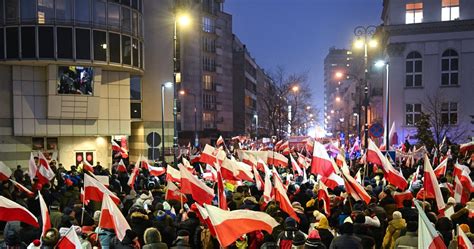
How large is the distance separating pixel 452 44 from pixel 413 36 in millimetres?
3335

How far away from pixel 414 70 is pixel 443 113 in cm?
Result: 467

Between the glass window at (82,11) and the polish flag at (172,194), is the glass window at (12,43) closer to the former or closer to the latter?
the glass window at (82,11)

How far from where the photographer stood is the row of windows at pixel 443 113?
42281 millimetres

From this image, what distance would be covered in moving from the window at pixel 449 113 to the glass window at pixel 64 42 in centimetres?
3115

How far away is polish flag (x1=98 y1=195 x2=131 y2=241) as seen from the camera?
8.53m

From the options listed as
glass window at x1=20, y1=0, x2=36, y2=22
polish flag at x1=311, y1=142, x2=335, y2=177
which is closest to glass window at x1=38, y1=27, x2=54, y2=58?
glass window at x1=20, y1=0, x2=36, y2=22

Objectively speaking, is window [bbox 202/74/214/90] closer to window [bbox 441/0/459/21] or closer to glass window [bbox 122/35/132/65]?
window [bbox 441/0/459/21]

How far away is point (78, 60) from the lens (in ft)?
92.3

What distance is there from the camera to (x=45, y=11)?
27.8 m

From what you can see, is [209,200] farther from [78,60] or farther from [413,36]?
[413,36]

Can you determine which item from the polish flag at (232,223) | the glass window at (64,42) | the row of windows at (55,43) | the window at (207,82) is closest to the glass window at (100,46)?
the row of windows at (55,43)

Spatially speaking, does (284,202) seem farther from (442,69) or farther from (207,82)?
(207,82)

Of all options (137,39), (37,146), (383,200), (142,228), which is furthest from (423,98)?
(142,228)

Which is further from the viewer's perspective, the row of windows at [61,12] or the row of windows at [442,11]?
the row of windows at [442,11]
